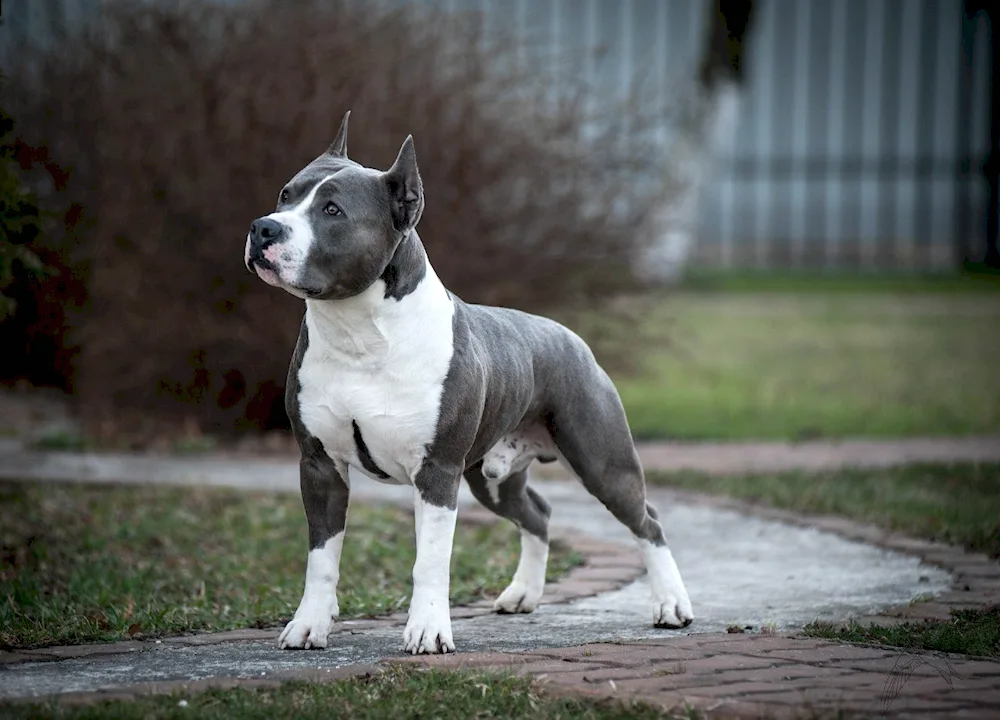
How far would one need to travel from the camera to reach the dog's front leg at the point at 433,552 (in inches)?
197

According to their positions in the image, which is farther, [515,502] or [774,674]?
[515,502]

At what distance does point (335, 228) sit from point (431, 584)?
1206 mm

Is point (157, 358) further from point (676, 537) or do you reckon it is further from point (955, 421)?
point (955, 421)

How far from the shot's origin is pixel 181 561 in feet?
23.1

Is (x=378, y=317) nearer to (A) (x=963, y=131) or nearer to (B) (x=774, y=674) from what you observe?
(B) (x=774, y=674)

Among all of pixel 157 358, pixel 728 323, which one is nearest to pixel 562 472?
pixel 157 358

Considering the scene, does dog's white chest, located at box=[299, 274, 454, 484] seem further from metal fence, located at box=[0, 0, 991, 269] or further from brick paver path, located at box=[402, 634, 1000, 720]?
metal fence, located at box=[0, 0, 991, 269]

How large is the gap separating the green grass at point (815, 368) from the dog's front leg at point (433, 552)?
6212mm

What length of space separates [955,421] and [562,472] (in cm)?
371

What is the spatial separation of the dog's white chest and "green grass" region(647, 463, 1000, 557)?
129 inches

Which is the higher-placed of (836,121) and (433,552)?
(836,121)

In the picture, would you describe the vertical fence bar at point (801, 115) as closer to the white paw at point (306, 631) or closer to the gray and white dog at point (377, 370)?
the gray and white dog at point (377, 370)

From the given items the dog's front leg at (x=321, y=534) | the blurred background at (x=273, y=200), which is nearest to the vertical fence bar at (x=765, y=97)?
the blurred background at (x=273, y=200)

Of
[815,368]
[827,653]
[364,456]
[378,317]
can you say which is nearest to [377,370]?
[378,317]
